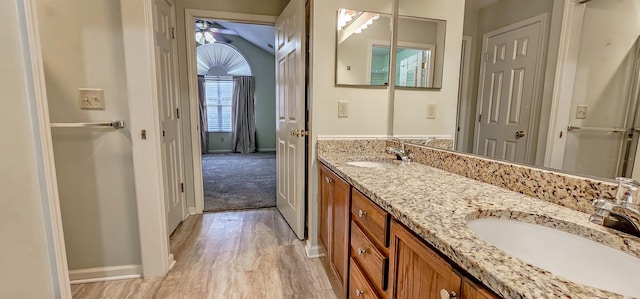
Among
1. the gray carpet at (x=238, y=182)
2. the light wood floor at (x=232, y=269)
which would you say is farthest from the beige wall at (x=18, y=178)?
the gray carpet at (x=238, y=182)

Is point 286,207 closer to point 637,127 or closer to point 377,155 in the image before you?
point 377,155

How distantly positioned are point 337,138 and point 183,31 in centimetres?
184

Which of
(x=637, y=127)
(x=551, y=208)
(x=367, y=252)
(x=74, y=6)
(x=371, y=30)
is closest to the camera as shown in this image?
(x=637, y=127)

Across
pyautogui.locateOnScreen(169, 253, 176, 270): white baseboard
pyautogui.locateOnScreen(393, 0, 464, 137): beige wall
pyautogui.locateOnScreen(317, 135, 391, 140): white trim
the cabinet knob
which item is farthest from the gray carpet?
the cabinet knob

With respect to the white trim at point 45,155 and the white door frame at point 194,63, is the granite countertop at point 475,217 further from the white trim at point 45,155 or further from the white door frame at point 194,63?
the white door frame at point 194,63

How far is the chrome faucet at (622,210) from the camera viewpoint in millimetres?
604

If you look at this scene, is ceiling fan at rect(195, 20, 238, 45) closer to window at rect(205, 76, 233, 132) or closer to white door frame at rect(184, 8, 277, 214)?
window at rect(205, 76, 233, 132)

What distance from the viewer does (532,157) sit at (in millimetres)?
939

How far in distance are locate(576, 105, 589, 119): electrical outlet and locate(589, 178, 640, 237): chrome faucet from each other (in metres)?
0.21

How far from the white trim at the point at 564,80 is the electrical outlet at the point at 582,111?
0.03 meters

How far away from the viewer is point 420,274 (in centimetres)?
71

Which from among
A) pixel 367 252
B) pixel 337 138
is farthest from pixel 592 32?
pixel 337 138

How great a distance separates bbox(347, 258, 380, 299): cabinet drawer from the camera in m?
1.03

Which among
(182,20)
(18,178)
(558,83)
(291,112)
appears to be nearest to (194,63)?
(182,20)
